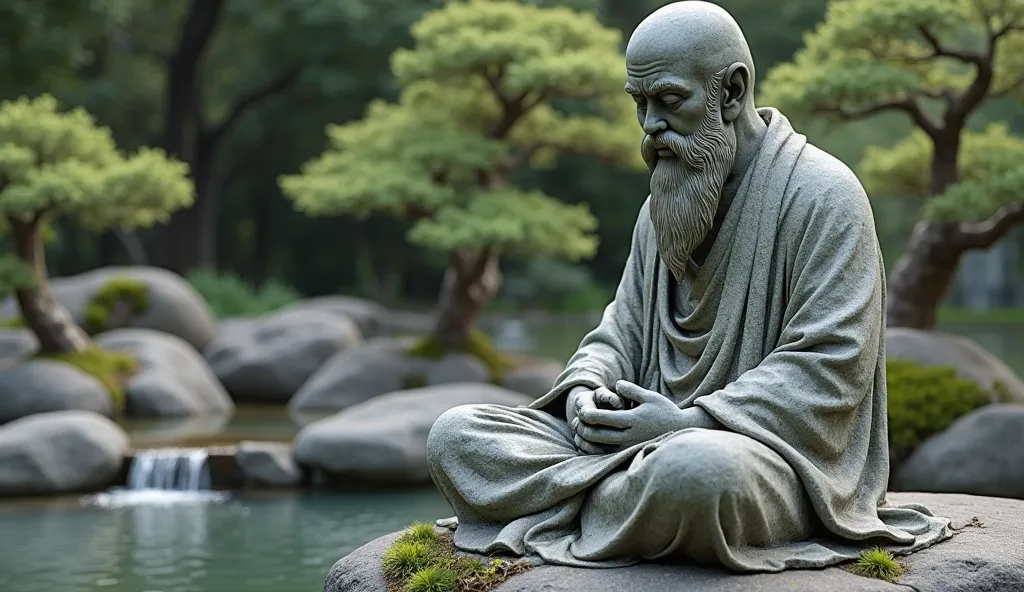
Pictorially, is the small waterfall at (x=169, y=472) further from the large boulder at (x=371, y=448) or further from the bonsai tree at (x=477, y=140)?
the bonsai tree at (x=477, y=140)

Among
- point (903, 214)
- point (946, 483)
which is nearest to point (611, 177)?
point (903, 214)

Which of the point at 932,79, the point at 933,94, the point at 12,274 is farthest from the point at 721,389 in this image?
the point at 12,274

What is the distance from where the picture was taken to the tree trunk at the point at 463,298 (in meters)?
16.1

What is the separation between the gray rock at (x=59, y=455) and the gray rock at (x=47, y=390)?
97.4 inches

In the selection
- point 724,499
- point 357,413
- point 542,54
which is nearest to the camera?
point 724,499

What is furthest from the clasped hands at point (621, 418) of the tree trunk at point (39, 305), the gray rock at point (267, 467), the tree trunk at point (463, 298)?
the tree trunk at point (463, 298)

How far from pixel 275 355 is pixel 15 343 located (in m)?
3.29

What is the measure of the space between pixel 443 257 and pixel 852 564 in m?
26.4

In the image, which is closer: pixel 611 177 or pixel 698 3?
pixel 698 3

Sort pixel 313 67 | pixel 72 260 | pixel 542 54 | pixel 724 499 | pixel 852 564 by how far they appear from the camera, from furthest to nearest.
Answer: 1. pixel 72 260
2. pixel 313 67
3. pixel 542 54
4. pixel 852 564
5. pixel 724 499

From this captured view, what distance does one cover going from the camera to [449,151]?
15633 mm

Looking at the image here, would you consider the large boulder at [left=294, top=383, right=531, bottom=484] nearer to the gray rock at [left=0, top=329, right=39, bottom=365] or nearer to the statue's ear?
the gray rock at [left=0, top=329, right=39, bottom=365]

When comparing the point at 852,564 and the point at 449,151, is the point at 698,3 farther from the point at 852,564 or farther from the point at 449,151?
the point at 449,151

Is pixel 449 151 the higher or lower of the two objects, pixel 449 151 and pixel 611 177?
the lower
